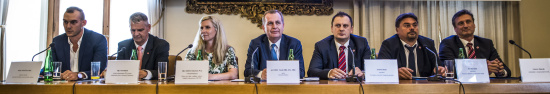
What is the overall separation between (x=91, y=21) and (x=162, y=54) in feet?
4.91

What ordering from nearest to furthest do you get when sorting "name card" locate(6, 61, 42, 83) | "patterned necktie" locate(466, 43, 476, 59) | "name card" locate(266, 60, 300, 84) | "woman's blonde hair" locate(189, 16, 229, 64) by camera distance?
"name card" locate(266, 60, 300, 84) < "name card" locate(6, 61, 42, 83) < "woman's blonde hair" locate(189, 16, 229, 64) < "patterned necktie" locate(466, 43, 476, 59)

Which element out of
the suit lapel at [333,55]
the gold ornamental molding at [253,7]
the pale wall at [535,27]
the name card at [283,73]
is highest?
the gold ornamental molding at [253,7]

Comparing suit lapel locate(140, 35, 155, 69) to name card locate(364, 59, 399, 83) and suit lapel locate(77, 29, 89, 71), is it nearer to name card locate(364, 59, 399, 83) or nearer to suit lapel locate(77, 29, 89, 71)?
suit lapel locate(77, 29, 89, 71)

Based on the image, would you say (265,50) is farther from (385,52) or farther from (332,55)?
(385,52)

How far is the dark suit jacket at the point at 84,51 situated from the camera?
2.48 meters

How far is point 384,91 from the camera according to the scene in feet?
5.22

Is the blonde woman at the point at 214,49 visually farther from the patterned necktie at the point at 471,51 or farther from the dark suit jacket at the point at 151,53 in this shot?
the patterned necktie at the point at 471,51

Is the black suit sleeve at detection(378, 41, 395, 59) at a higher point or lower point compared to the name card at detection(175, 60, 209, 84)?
higher

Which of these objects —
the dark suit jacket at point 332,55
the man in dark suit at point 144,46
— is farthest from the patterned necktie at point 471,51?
the man in dark suit at point 144,46

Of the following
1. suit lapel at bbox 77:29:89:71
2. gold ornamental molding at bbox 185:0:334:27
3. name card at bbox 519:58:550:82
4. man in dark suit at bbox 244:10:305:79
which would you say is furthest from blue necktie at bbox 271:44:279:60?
gold ornamental molding at bbox 185:0:334:27

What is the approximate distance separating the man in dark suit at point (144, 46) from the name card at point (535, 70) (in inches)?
79.5

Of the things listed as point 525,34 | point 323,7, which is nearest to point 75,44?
point 323,7

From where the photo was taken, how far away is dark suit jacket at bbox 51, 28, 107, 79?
2.48m

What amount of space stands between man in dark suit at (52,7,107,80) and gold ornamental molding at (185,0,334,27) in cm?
180
